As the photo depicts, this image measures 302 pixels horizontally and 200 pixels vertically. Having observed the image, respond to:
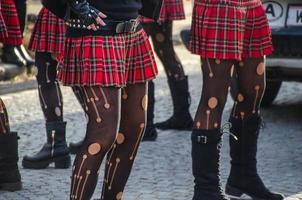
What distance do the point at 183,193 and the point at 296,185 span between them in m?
0.68

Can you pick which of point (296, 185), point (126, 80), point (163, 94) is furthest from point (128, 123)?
point (163, 94)

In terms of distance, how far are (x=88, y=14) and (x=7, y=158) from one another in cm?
148

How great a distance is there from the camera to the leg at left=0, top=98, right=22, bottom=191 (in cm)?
452

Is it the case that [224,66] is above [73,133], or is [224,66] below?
above

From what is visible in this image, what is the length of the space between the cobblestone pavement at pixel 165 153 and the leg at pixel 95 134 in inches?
42.2

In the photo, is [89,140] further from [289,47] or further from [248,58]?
[289,47]

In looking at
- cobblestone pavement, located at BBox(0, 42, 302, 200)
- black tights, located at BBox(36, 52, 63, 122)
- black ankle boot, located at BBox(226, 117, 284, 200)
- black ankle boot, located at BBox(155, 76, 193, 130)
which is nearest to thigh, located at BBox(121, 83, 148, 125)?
black ankle boot, located at BBox(226, 117, 284, 200)

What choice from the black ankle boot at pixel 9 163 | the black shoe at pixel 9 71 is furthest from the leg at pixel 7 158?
the black shoe at pixel 9 71

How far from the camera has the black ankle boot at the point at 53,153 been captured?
5.12 m

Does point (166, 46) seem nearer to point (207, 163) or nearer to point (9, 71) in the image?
point (207, 163)

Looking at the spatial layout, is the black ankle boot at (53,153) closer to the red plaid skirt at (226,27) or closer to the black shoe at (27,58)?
the red plaid skirt at (226,27)

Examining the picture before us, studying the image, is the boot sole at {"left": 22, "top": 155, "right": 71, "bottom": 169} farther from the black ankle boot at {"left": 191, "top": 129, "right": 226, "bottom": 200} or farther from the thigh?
the thigh

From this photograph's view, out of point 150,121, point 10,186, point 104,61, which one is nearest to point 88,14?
point 104,61

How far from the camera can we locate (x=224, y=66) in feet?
13.1
